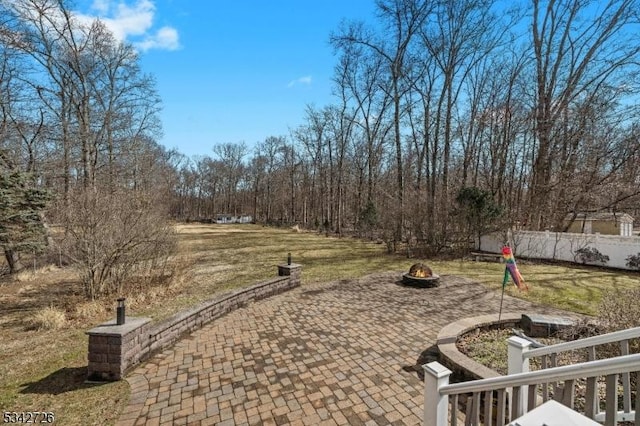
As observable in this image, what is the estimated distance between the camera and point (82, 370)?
3816 millimetres

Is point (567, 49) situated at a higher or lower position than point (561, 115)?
higher

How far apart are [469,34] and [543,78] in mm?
4201

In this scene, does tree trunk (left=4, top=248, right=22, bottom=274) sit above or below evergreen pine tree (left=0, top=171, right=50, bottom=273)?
below

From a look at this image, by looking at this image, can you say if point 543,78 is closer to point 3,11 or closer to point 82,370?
point 82,370

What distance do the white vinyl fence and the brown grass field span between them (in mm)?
815

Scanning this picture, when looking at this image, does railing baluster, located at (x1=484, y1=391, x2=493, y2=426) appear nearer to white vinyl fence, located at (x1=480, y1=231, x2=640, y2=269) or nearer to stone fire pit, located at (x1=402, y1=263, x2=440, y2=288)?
stone fire pit, located at (x1=402, y1=263, x2=440, y2=288)

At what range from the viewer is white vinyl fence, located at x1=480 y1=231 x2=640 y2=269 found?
402 inches

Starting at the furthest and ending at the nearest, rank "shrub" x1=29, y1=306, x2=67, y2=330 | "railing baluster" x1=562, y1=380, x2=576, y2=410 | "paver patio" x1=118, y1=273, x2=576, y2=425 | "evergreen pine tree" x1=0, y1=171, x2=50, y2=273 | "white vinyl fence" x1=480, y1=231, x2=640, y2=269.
Result: "white vinyl fence" x1=480, y1=231, x2=640, y2=269 → "evergreen pine tree" x1=0, y1=171, x2=50, y2=273 → "shrub" x1=29, y1=306, x2=67, y2=330 → "paver patio" x1=118, y1=273, x2=576, y2=425 → "railing baluster" x1=562, y1=380, x2=576, y2=410

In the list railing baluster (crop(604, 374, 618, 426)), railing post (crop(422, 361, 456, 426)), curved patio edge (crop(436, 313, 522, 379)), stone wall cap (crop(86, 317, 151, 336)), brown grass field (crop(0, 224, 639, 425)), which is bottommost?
→ brown grass field (crop(0, 224, 639, 425))

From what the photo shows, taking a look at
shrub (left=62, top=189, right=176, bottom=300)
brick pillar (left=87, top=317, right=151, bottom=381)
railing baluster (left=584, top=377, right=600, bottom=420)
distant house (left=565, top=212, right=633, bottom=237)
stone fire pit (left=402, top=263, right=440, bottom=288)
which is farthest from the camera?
distant house (left=565, top=212, right=633, bottom=237)

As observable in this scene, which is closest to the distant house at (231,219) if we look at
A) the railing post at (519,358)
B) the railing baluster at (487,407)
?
the railing post at (519,358)

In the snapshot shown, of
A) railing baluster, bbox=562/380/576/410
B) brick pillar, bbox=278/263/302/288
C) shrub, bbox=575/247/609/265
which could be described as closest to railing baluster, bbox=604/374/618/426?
railing baluster, bbox=562/380/576/410

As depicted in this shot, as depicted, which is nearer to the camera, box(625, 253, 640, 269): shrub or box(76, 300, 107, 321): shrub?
box(76, 300, 107, 321): shrub

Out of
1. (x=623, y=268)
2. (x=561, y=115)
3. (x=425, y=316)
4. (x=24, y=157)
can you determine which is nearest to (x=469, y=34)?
(x=561, y=115)
